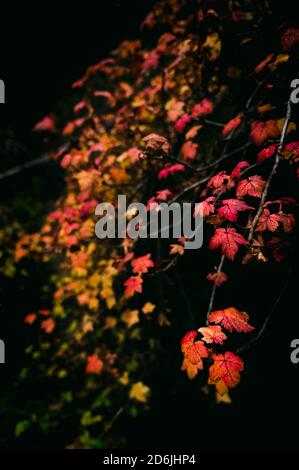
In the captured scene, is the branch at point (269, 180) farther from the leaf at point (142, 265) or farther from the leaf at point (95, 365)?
the leaf at point (95, 365)

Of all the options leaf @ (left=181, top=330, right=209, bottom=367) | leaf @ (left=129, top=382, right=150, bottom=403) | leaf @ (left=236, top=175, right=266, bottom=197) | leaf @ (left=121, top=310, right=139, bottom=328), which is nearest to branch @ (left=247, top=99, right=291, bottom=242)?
leaf @ (left=236, top=175, right=266, bottom=197)

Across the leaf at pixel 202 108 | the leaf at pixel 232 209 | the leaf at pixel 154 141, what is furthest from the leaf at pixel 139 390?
the leaf at pixel 202 108

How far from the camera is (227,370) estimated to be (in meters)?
1.54

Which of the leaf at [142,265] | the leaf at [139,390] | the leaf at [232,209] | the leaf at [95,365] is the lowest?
the leaf at [139,390]

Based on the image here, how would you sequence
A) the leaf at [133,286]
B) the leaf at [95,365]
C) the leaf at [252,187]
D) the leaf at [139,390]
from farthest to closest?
1. the leaf at [95,365]
2. the leaf at [139,390]
3. the leaf at [133,286]
4. the leaf at [252,187]

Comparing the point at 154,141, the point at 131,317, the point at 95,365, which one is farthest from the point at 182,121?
the point at 95,365

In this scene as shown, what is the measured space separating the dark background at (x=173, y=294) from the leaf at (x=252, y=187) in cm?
65

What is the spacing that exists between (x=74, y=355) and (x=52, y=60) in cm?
484

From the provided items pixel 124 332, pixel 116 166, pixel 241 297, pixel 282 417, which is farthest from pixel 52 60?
pixel 282 417

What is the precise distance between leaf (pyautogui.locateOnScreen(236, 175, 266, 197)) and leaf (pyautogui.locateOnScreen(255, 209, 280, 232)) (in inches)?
5.2

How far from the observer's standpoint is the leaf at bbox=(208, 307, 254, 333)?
164 centimetres

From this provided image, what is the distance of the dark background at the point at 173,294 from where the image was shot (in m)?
2.74

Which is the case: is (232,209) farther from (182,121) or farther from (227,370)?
(182,121)

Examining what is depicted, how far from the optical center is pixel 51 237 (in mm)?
4117
